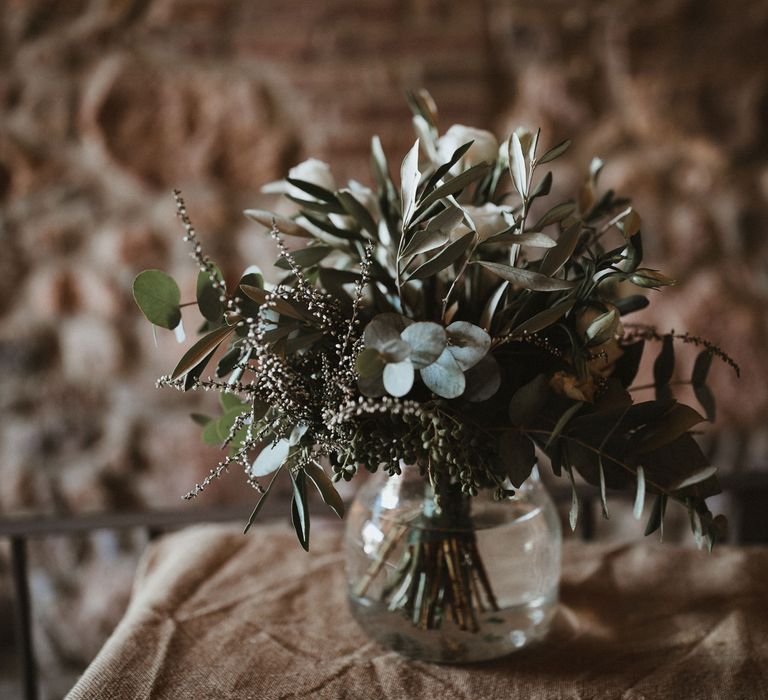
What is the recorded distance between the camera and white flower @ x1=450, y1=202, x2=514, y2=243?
2.16 feet

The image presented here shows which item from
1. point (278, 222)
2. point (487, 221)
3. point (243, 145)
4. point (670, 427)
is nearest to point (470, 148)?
point (487, 221)

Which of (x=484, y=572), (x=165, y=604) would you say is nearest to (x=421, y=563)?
(x=484, y=572)

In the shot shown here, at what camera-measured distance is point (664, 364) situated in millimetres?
760

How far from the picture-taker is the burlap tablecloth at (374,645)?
696 mm

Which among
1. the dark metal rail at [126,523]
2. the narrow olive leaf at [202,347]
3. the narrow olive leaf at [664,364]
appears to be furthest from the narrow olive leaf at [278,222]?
the dark metal rail at [126,523]

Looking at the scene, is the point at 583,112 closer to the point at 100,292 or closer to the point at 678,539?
the point at 678,539

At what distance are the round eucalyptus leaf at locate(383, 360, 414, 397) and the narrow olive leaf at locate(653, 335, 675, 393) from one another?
32 cm

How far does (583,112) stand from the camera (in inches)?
57.0

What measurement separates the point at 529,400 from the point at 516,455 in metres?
0.05

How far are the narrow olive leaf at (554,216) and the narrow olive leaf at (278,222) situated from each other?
9.0 inches

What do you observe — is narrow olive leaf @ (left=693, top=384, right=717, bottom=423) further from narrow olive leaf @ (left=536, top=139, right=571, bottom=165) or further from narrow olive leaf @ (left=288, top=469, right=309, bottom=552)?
narrow olive leaf @ (left=288, top=469, right=309, bottom=552)

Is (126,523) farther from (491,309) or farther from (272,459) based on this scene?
(491,309)

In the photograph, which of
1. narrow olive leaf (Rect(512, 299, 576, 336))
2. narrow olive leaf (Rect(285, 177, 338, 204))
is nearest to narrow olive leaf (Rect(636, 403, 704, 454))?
narrow olive leaf (Rect(512, 299, 576, 336))

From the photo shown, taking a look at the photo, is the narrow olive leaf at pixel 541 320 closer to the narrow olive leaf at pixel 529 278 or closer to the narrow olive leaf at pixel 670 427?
the narrow olive leaf at pixel 529 278
